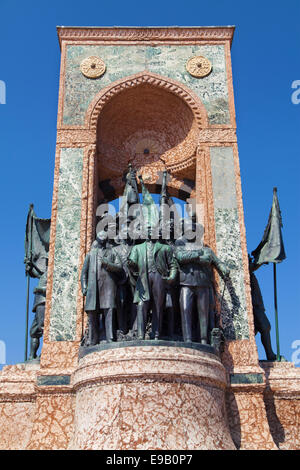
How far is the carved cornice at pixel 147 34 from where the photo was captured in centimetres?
1224

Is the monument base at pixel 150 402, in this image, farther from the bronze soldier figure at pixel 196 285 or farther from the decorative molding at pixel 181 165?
the decorative molding at pixel 181 165

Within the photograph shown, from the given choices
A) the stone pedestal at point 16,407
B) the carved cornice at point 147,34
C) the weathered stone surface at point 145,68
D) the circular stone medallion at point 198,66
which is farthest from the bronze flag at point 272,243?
the stone pedestal at point 16,407

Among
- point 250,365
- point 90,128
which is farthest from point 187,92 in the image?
point 250,365

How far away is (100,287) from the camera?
934 centimetres

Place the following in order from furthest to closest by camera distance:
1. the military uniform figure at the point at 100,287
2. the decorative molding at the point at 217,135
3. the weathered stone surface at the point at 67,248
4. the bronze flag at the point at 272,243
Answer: the decorative molding at the point at 217,135 < the bronze flag at the point at 272,243 < the weathered stone surface at the point at 67,248 < the military uniform figure at the point at 100,287

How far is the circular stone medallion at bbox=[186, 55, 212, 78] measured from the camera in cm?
1196

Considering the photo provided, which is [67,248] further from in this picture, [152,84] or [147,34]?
[147,34]

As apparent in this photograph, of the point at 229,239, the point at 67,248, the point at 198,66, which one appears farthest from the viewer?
the point at 198,66

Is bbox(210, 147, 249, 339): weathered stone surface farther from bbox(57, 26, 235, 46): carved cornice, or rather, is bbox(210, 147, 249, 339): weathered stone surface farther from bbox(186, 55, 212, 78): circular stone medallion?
bbox(57, 26, 235, 46): carved cornice

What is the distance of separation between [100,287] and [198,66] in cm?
543

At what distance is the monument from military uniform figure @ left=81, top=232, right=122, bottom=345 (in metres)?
0.02

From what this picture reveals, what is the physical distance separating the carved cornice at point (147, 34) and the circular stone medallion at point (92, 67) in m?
0.50

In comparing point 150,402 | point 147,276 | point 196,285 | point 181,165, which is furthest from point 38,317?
point 181,165
